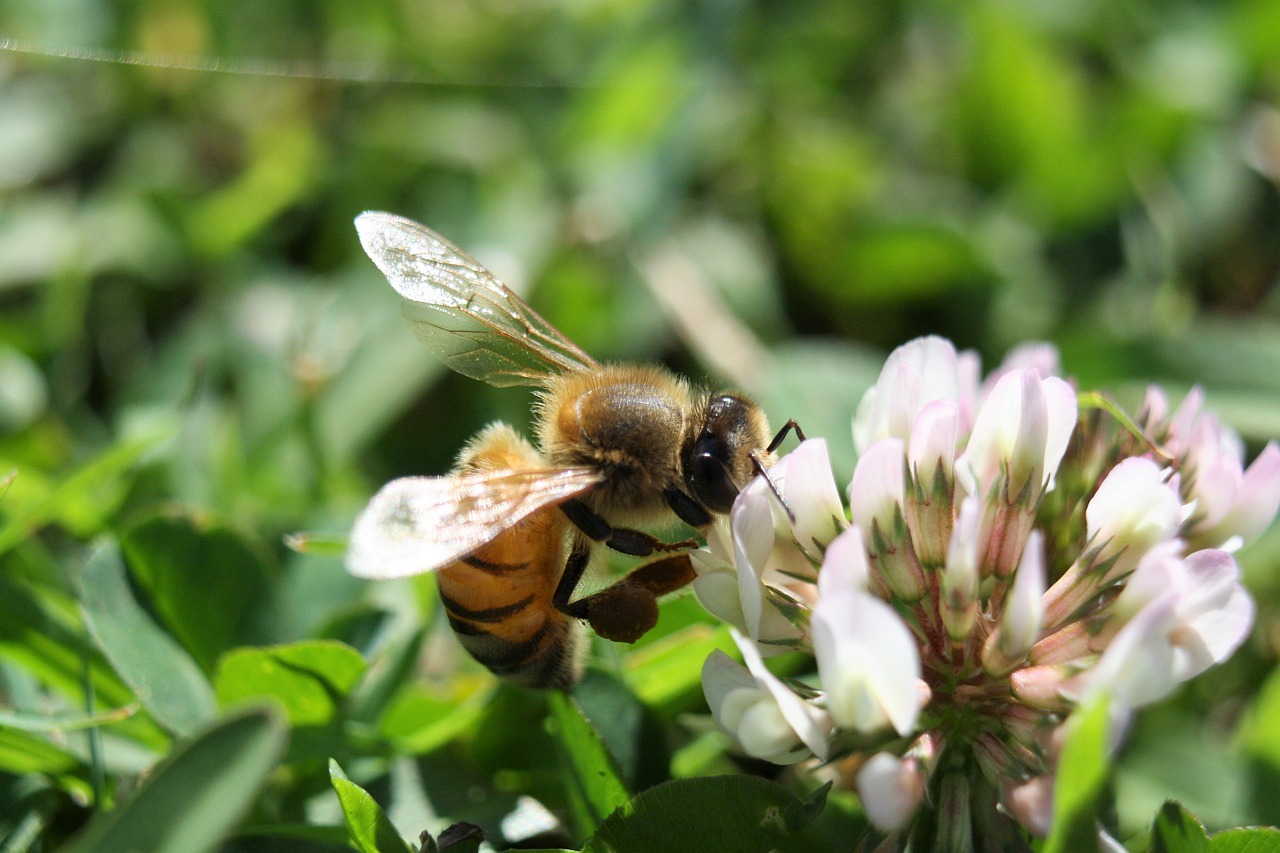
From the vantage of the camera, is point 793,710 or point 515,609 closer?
point 793,710

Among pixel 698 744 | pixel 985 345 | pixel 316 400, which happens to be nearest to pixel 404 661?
pixel 698 744

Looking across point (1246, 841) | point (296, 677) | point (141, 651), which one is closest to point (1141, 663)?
point (1246, 841)

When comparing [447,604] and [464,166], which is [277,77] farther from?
[447,604]

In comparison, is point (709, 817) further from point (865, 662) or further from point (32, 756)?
point (32, 756)

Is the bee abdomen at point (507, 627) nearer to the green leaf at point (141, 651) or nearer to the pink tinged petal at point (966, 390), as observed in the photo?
the green leaf at point (141, 651)

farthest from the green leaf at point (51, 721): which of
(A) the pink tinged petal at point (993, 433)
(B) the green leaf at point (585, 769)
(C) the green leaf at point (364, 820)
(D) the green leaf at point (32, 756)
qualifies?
(A) the pink tinged petal at point (993, 433)

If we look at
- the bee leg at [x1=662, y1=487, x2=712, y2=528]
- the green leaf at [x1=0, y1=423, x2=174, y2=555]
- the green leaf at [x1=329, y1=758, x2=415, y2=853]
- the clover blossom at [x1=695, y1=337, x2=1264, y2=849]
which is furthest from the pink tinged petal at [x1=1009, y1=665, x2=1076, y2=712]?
the green leaf at [x1=0, y1=423, x2=174, y2=555]
